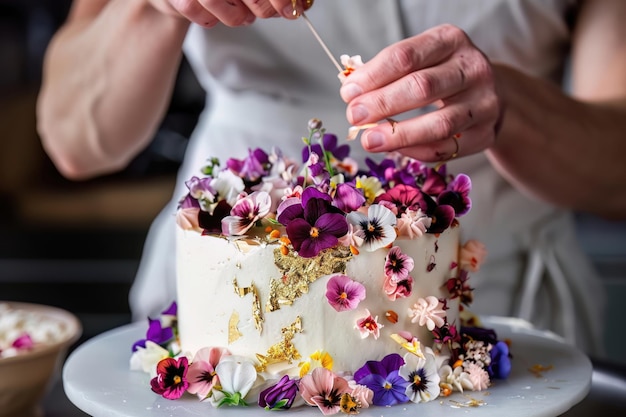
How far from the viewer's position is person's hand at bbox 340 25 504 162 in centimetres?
89

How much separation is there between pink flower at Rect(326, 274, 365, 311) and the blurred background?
8.10 ft

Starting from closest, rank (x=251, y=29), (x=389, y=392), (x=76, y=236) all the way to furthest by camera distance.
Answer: (x=389, y=392)
(x=251, y=29)
(x=76, y=236)

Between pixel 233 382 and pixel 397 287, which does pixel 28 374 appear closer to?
pixel 233 382

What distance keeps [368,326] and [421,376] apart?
0.23 feet

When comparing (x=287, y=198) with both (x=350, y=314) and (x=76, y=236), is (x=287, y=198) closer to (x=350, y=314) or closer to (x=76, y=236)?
(x=350, y=314)

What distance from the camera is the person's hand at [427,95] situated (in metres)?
0.89

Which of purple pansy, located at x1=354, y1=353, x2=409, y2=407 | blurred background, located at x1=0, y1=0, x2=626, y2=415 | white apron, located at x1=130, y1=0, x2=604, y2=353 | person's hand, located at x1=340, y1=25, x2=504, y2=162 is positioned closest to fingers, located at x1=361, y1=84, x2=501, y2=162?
person's hand, located at x1=340, y1=25, x2=504, y2=162

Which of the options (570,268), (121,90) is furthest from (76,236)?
(570,268)

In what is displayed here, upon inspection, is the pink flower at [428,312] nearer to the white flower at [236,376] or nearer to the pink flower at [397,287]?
the pink flower at [397,287]

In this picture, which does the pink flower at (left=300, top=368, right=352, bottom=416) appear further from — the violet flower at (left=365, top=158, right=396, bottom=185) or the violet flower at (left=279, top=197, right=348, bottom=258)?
the violet flower at (left=365, top=158, right=396, bottom=185)

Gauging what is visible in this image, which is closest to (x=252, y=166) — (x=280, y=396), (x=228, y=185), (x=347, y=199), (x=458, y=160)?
(x=228, y=185)

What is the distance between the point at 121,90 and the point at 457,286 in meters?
0.67

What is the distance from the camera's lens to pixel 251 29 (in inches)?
53.6

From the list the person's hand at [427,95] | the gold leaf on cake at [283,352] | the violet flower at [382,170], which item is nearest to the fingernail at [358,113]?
the person's hand at [427,95]
